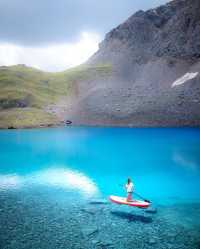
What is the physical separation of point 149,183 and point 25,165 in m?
21.4

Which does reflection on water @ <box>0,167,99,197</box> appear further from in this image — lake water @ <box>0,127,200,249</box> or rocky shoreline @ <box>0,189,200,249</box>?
rocky shoreline @ <box>0,189,200,249</box>

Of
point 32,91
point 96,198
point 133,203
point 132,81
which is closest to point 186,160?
point 96,198

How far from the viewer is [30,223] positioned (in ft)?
79.2

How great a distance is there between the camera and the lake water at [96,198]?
21656 mm

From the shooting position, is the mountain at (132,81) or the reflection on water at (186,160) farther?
the mountain at (132,81)

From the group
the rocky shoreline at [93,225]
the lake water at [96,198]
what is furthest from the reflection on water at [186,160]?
the rocky shoreline at [93,225]

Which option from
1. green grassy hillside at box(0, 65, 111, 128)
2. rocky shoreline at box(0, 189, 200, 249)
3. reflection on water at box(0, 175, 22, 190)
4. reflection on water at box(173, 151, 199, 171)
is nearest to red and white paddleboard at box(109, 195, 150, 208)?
rocky shoreline at box(0, 189, 200, 249)

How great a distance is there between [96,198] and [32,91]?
12802cm

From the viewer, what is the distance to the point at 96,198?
1238 inches

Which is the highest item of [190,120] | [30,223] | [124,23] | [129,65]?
[124,23]

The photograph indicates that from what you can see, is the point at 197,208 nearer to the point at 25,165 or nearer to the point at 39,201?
the point at 39,201

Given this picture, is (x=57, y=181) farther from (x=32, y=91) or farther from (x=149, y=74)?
(x=32, y=91)

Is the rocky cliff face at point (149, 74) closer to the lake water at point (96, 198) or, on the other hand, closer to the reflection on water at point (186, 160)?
the reflection on water at point (186, 160)

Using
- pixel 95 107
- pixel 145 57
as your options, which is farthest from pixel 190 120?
pixel 145 57
